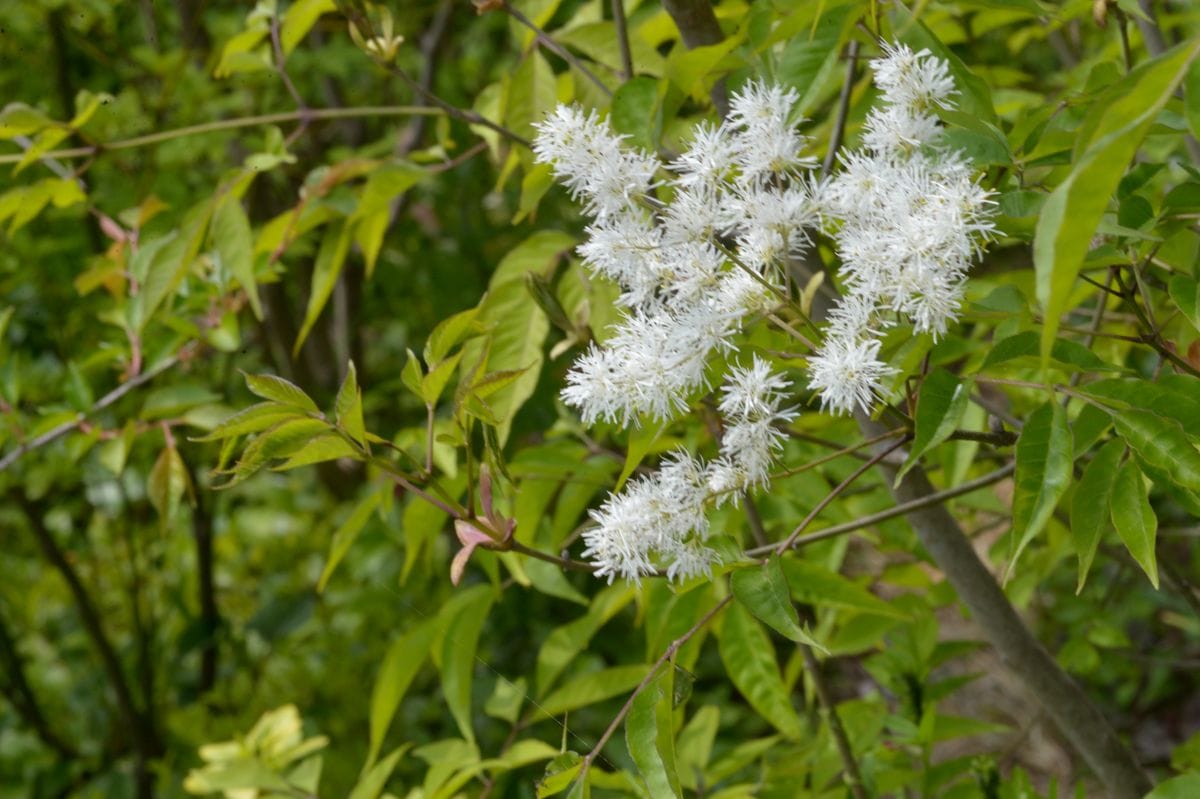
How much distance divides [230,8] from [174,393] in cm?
138

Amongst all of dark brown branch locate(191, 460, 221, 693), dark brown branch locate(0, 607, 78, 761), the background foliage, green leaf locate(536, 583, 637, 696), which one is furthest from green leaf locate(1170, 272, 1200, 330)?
dark brown branch locate(0, 607, 78, 761)

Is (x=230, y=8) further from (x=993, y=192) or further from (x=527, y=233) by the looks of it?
(x=993, y=192)

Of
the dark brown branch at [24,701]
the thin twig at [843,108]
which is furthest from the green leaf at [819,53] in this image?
the dark brown branch at [24,701]

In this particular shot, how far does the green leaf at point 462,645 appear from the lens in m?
1.00

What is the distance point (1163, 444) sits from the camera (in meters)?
0.55

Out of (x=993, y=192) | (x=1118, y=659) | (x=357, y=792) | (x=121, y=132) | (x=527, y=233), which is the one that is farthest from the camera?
(x=527, y=233)

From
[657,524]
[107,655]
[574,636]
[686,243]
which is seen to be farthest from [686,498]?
[107,655]

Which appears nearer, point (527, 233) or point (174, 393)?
point (174, 393)

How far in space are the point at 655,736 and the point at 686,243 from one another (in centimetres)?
24

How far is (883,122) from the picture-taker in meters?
0.56

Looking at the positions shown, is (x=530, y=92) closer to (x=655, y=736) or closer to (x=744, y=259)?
(x=744, y=259)

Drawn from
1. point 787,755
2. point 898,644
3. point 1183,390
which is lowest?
point 787,755

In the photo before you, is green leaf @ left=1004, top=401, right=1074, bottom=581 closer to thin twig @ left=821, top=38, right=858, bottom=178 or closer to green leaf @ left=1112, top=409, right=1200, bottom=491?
green leaf @ left=1112, top=409, right=1200, bottom=491

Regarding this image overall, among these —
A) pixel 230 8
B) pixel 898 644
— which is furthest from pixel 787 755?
pixel 230 8
